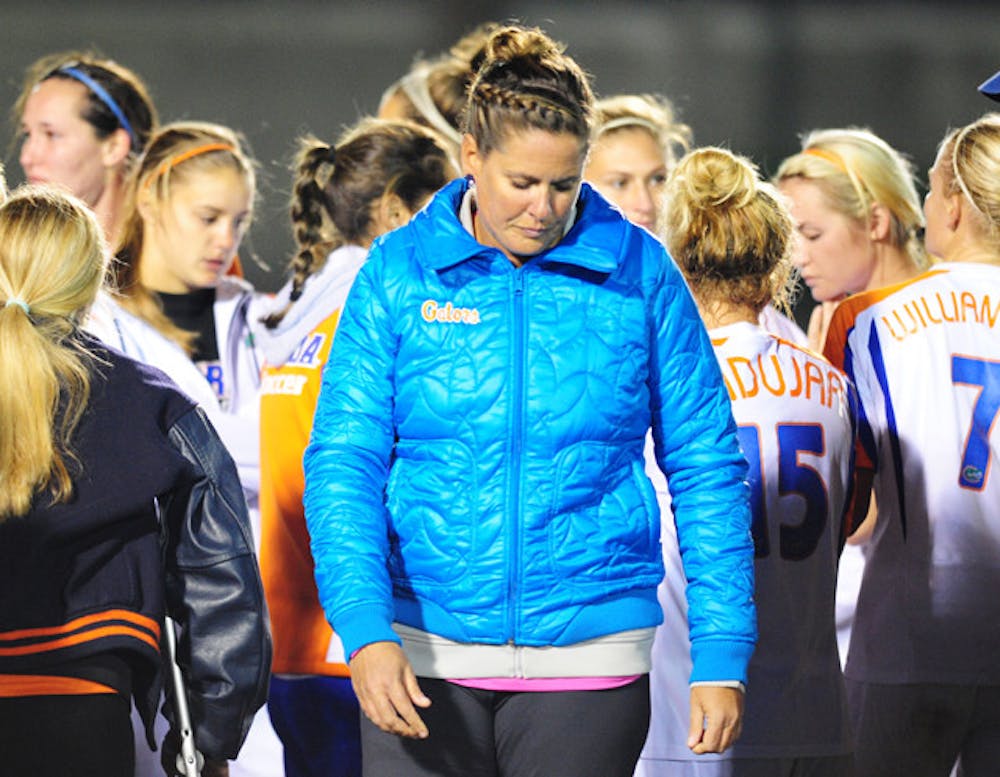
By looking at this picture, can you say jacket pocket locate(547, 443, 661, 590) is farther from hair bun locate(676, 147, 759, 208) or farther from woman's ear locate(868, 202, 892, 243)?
woman's ear locate(868, 202, 892, 243)

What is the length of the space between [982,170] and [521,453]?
1.41 meters

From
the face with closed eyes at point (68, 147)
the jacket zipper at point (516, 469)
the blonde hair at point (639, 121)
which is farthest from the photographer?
the face with closed eyes at point (68, 147)

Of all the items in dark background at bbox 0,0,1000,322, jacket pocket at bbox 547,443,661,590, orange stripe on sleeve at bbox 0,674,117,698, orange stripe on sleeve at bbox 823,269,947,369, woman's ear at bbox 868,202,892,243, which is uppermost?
dark background at bbox 0,0,1000,322

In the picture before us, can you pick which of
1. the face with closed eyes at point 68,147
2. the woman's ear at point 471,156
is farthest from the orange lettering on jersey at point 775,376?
the face with closed eyes at point 68,147

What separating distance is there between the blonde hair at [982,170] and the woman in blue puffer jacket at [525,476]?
1.09 meters

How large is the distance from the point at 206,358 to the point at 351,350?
1.97 metres

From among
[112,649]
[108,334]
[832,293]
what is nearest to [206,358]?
[108,334]

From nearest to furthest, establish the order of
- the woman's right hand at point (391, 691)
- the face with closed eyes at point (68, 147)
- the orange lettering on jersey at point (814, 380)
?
1. the woman's right hand at point (391, 691)
2. the orange lettering on jersey at point (814, 380)
3. the face with closed eyes at point (68, 147)

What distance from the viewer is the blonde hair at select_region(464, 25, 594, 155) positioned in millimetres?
2459

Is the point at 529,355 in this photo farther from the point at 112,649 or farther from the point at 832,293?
the point at 832,293

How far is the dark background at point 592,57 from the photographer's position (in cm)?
742

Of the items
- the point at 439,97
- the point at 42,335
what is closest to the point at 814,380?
the point at 42,335

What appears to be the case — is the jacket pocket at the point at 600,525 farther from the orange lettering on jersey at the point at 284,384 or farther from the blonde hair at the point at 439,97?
the blonde hair at the point at 439,97

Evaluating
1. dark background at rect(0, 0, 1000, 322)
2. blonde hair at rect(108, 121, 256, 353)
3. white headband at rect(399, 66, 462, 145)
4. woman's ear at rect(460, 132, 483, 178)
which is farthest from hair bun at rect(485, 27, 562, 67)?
dark background at rect(0, 0, 1000, 322)
